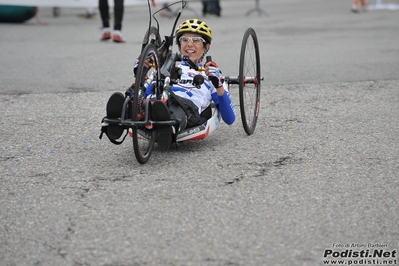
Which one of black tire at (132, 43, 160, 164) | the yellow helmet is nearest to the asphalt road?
black tire at (132, 43, 160, 164)

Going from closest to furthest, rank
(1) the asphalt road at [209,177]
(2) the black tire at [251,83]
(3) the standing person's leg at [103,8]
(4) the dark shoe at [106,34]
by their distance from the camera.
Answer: (1) the asphalt road at [209,177]
(2) the black tire at [251,83]
(3) the standing person's leg at [103,8]
(4) the dark shoe at [106,34]

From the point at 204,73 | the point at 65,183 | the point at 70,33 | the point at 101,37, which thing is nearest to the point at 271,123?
the point at 204,73

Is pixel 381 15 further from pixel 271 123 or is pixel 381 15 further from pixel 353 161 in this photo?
pixel 353 161

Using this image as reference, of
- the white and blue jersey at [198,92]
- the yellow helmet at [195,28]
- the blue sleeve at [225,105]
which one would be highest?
the yellow helmet at [195,28]

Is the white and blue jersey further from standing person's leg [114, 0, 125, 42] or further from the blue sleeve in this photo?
standing person's leg [114, 0, 125, 42]

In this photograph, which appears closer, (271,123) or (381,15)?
(271,123)

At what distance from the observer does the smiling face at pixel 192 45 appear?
243 inches

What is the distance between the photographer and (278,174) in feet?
17.2

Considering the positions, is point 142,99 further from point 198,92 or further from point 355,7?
point 355,7

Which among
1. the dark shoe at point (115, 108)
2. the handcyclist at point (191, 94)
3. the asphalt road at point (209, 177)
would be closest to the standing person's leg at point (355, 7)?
the asphalt road at point (209, 177)

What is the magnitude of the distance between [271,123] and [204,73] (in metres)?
1.23

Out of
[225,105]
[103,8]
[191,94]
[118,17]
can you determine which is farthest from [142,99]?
[103,8]

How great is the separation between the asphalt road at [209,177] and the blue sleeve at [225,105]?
0.21 m

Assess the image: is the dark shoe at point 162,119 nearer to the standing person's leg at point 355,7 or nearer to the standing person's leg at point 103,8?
the standing person's leg at point 103,8
